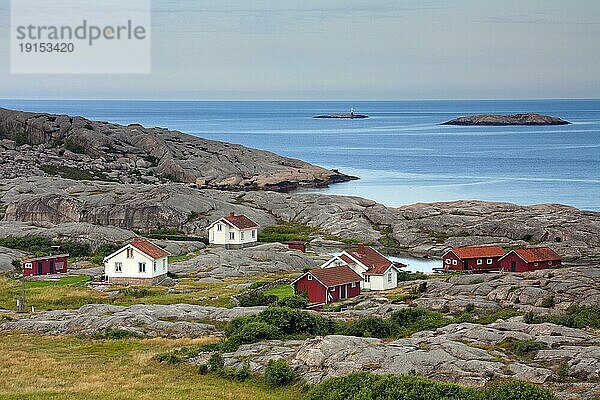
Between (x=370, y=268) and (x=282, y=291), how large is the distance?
23.0 feet

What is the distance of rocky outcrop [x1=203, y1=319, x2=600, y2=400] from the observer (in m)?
30.8

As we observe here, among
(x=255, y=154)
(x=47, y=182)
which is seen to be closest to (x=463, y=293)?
(x=47, y=182)

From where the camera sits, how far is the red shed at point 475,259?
7150cm

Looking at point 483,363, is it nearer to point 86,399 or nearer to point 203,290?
point 86,399

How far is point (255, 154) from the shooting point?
153500 mm

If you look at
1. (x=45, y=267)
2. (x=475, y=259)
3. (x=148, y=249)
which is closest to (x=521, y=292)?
(x=475, y=259)

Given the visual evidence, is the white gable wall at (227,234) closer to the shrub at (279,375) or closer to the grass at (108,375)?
the grass at (108,375)

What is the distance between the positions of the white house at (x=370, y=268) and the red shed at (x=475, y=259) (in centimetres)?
1148

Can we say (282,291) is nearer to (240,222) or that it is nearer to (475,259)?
(475,259)


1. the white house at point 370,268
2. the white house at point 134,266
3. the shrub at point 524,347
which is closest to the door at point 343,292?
the white house at point 370,268

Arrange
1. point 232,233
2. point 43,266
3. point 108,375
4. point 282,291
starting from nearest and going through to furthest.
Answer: point 108,375, point 282,291, point 43,266, point 232,233

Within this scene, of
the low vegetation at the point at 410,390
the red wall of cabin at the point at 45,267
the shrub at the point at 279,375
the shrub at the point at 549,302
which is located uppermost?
the low vegetation at the point at 410,390

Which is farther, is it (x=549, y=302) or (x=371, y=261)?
(x=371, y=261)

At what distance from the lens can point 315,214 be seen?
100375 mm
